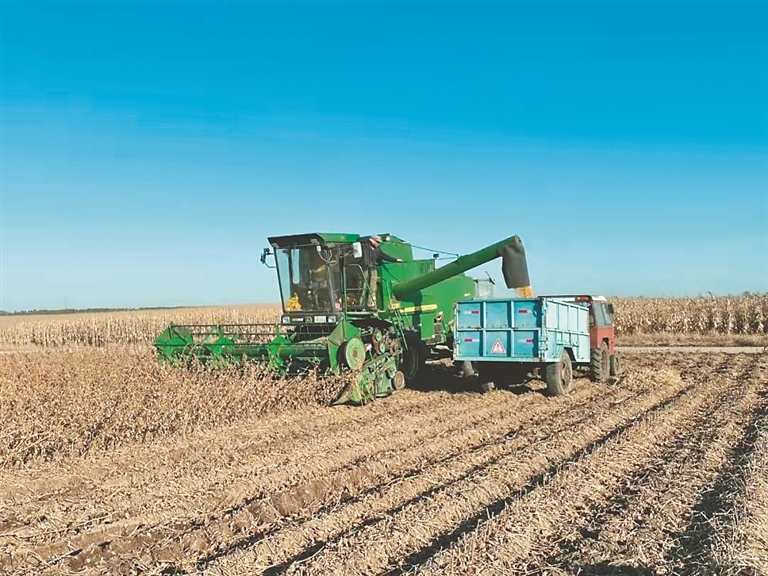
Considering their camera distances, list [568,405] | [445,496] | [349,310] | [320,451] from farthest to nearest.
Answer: [349,310] → [568,405] → [320,451] → [445,496]

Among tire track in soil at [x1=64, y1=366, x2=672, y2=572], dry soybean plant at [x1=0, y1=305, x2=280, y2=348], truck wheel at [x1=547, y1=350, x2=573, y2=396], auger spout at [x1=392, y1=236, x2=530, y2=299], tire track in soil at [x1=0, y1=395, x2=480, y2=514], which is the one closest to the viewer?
tire track in soil at [x1=0, y1=395, x2=480, y2=514]

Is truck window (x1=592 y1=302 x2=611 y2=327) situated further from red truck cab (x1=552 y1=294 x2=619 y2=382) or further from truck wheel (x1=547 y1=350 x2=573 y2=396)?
truck wheel (x1=547 y1=350 x2=573 y2=396)

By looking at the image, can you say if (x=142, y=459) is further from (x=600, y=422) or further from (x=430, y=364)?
(x=430, y=364)

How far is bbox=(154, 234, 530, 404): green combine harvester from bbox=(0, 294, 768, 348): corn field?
16834mm

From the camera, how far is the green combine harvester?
11180 millimetres

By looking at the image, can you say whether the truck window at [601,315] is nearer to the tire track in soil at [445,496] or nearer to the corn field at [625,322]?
the tire track in soil at [445,496]

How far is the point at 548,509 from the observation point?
529cm

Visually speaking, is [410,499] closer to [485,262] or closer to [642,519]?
[642,519]

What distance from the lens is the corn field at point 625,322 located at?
86.5ft

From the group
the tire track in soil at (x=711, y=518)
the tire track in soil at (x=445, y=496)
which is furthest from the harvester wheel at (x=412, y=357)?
the tire track in soil at (x=711, y=518)

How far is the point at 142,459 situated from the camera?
23.1 feet

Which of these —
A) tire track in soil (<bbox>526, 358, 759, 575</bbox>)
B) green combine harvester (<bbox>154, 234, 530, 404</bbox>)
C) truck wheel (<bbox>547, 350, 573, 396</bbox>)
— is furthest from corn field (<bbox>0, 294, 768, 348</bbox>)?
tire track in soil (<bbox>526, 358, 759, 575</bbox>)

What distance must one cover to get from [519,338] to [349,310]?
3135 millimetres

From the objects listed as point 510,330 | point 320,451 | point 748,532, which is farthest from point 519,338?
point 748,532
